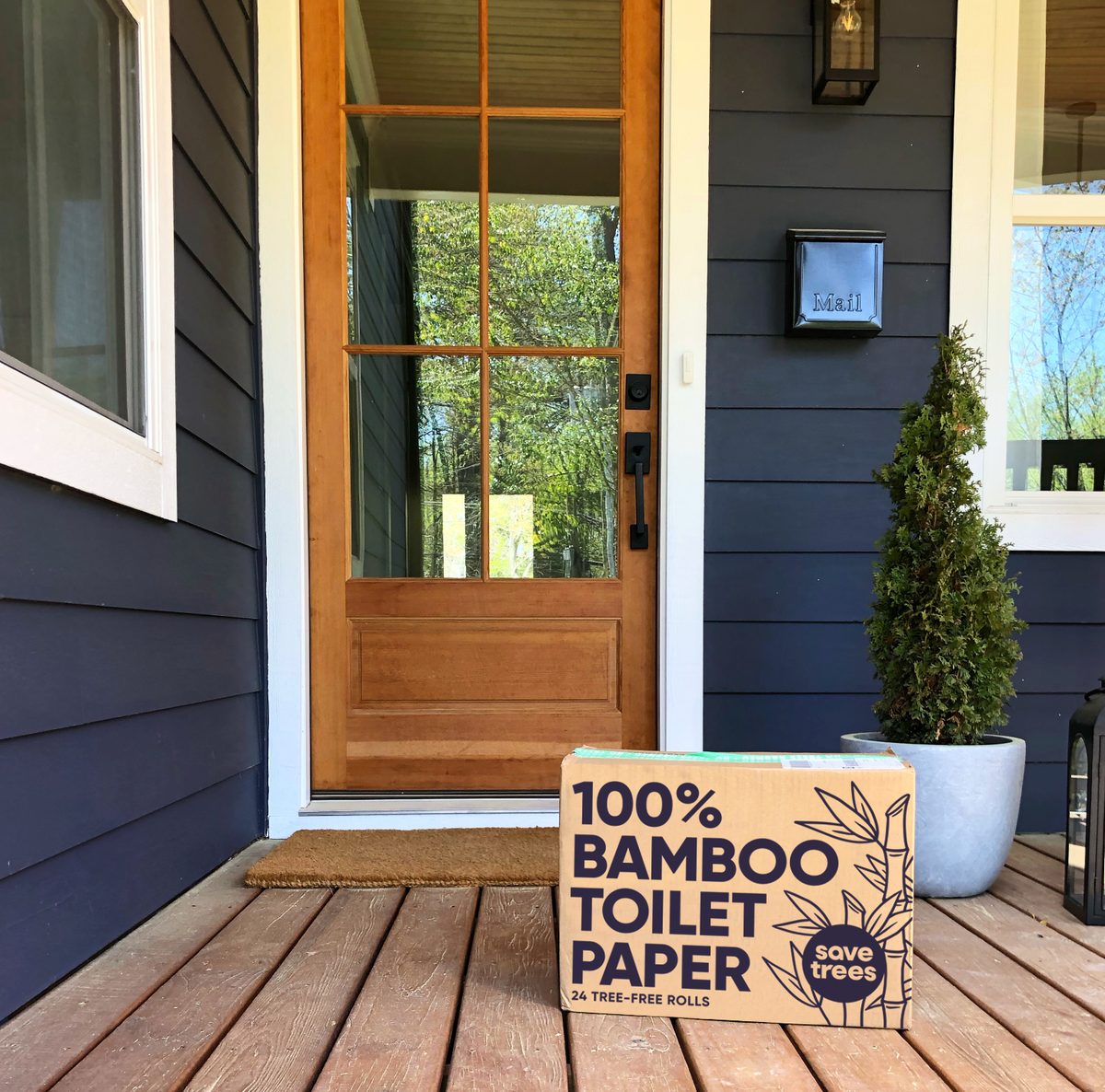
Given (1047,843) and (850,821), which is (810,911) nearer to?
(850,821)

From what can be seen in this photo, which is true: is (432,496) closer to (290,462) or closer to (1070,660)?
(290,462)

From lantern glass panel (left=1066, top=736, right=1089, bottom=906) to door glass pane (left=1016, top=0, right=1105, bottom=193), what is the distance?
1365 millimetres

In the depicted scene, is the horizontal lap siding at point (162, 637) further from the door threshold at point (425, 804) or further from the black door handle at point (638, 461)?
the black door handle at point (638, 461)

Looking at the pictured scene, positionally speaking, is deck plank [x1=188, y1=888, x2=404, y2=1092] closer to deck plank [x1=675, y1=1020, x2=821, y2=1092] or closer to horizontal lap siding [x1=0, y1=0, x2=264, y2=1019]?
horizontal lap siding [x1=0, y1=0, x2=264, y2=1019]

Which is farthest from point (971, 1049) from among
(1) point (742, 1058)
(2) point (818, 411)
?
(2) point (818, 411)

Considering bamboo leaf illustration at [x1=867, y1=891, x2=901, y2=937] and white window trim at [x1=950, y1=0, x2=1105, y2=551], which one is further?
white window trim at [x1=950, y1=0, x2=1105, y2=551]

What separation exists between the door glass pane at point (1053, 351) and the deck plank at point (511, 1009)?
1.53 m

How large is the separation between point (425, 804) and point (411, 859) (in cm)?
26

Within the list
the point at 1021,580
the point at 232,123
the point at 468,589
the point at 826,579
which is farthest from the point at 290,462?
the point at 1021,580

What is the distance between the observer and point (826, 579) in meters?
2.02

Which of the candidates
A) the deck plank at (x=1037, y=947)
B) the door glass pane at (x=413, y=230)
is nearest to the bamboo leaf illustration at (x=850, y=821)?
the deck plank at (x=1037, y=947)

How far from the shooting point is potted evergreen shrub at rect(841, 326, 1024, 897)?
1.54 m

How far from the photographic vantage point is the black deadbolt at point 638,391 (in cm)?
206

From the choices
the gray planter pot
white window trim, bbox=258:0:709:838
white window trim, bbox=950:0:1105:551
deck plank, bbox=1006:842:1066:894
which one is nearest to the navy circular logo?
the gray planter pot
